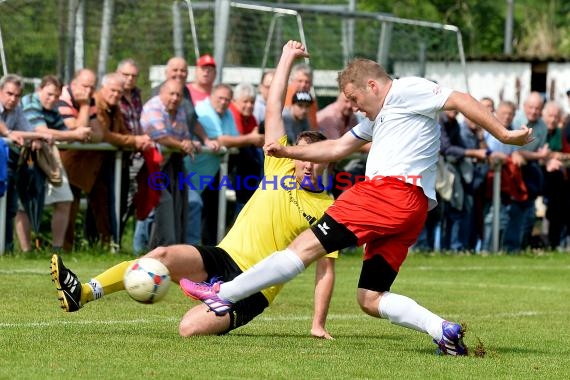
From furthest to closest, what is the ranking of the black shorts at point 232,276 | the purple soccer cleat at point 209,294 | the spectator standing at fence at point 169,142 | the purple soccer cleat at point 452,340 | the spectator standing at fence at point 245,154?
1. the spectator standing at fence at point 245,154
2. the spectator standing at fence at point 169,142
3. the black shorts at point 232,276
4. the purple soccer cleat at point 209,294
5. the purple soccer cleat at point 452,340

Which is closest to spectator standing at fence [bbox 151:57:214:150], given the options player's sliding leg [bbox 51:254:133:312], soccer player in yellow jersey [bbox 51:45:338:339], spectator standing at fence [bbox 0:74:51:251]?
spectator standing at fence [bbox 0:74:51:251]

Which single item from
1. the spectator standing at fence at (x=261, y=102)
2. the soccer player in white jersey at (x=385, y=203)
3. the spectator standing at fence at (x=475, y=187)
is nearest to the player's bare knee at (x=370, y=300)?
the soccer player in white jersey at (x=385, y=203)

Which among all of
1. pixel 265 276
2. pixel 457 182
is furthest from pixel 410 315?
pixel 457 182

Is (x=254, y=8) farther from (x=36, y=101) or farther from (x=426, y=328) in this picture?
(x=426, y=328)

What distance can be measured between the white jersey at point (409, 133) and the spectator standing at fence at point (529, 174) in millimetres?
11594

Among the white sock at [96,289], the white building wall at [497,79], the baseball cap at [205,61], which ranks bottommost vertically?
the white building wall at [497,79]

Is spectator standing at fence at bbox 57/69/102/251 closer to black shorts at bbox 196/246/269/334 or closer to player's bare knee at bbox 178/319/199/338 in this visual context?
black shorts at bbox 196/246/269/334

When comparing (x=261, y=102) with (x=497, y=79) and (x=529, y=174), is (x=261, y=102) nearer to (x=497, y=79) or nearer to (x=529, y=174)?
(x=529, y=174)

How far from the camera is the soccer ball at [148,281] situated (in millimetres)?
8852

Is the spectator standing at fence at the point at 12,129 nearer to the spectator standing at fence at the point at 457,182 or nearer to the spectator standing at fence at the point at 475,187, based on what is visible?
the spectator standing at fence at the point at 457,182

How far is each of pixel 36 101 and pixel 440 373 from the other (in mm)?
8431

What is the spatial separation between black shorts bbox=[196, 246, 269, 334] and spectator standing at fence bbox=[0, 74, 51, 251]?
228 inches

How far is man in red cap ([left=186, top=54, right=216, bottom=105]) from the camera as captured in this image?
55.7 feet

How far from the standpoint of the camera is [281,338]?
31.0ft
